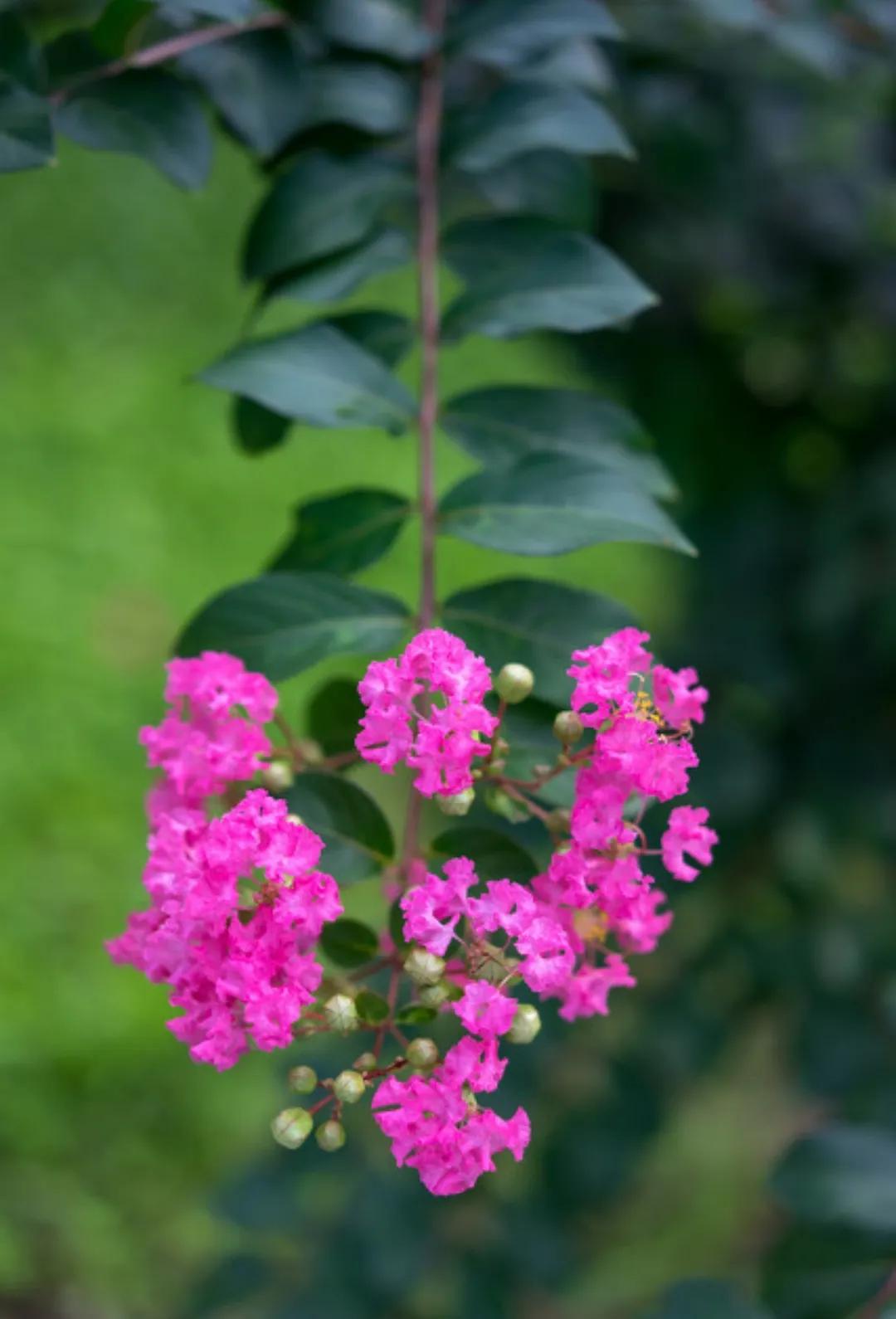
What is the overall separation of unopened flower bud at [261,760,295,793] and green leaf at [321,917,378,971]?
0.09 metres

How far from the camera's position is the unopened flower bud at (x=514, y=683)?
0.83 metres

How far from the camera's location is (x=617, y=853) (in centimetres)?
77

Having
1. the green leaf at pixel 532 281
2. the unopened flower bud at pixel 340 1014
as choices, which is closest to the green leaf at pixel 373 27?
the green leaf at pixel 532 281

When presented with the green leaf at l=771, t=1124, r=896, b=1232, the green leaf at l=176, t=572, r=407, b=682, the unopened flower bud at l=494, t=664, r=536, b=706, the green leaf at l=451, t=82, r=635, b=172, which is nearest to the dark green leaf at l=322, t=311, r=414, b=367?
the green leaf at l=451, t=82, r=635, b=172

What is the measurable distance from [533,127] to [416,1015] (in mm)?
687

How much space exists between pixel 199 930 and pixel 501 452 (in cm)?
46

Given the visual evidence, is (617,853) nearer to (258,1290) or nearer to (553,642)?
(553,642)

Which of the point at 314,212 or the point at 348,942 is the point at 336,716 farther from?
the point at 314,212

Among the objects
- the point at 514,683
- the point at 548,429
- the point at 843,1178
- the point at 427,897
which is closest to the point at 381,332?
the point at 548,429

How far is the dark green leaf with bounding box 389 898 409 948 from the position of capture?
0.81 metres

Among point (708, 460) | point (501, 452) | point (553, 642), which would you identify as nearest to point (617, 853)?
point (553, 642)

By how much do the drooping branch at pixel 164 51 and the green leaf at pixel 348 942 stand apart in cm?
56

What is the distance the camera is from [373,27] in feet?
3.82

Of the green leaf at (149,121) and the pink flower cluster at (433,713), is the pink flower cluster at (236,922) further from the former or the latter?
the green leaf at (149,121)
